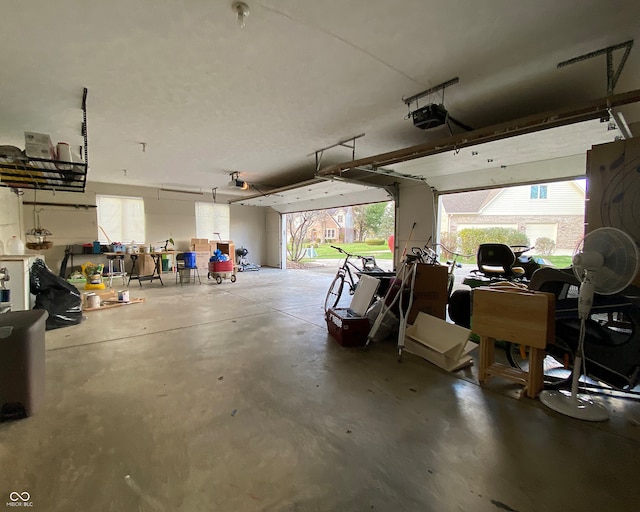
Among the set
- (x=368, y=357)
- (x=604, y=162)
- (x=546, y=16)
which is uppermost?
(x=546, y=16)

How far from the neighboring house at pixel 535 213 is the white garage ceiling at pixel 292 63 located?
5.21 m

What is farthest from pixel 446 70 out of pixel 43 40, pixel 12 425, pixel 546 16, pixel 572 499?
pixel 12 425

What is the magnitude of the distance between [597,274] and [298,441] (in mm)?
2239

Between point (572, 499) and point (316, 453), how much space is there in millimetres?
1210

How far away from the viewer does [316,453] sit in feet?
5.23

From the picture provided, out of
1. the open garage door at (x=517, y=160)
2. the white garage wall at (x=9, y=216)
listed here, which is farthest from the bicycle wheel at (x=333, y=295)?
the white garage wall at (x=9, y=216)

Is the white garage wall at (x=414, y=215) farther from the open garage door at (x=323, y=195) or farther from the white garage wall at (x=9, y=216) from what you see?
the white garage wall at (x=9, y=216)

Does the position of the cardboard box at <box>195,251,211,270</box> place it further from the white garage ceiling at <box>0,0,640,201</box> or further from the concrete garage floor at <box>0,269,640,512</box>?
the concrete garage floor at <box>0,269,640,512</box>

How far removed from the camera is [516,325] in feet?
7.02

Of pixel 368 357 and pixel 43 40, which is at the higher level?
pixel 43 40

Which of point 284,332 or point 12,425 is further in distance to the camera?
point 284,332

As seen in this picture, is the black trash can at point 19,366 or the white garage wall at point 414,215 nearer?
the black trash can at point 19,366

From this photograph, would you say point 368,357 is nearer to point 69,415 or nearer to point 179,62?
point 69,415

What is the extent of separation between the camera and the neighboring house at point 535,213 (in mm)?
8086
